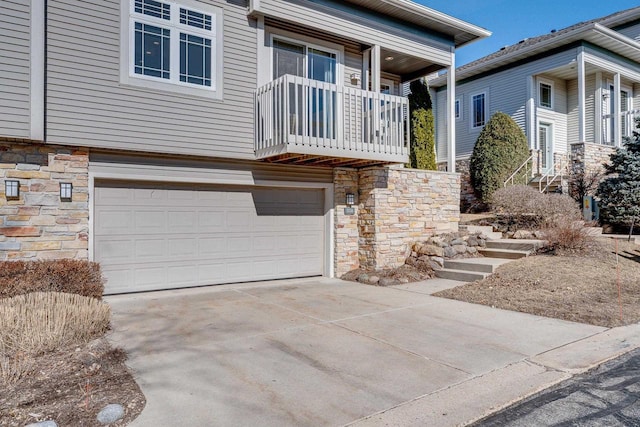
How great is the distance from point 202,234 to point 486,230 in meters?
7.29

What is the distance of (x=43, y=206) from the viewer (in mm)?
6688

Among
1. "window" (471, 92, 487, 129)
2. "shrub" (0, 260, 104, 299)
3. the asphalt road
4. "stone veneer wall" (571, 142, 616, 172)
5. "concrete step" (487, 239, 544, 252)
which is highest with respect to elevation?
"window" (471, 92, 487, 129)

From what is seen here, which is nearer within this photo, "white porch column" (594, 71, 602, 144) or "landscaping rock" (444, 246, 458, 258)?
"landscaping rock" (444, 246, 458, 258)

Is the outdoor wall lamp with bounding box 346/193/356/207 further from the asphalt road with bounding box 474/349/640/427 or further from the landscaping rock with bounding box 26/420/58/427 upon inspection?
the landscaping rock with bounding box 26/420/58/427

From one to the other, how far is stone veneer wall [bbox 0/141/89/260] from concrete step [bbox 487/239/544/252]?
8632 mm

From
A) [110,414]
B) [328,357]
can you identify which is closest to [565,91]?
[328,357]

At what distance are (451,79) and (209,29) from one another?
6347 millimetres

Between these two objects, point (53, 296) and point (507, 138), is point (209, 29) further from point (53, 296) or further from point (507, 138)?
point (507, 138)

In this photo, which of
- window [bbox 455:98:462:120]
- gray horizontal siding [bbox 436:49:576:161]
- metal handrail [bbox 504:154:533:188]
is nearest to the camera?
metal handrail [bbox 504:154:533:188]

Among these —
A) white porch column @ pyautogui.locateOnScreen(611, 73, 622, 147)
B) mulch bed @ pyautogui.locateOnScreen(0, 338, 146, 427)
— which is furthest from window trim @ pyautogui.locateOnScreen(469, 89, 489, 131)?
mulch bed @ pyautogui.locateOnScreen(0, 338, 146, 427)

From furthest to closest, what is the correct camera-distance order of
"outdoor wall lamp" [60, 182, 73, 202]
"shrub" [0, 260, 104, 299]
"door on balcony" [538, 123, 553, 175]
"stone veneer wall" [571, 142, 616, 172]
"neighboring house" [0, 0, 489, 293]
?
"door on balcony" [538, 123, 553, 175] → "stone veneer wall" [571, 142, 616, 172] → "outdoor wall lamp" [60, 182, 73, 202] → "neighboring house" [0, 0, 489, 293] → "shrub" [0, 260, 104, 299]

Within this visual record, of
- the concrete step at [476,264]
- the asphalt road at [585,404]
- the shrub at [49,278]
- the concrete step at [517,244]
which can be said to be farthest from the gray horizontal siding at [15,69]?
the concrete step at [517,244]

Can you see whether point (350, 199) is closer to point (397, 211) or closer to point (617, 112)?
point (397, 211)

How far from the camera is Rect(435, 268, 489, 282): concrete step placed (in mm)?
8710
